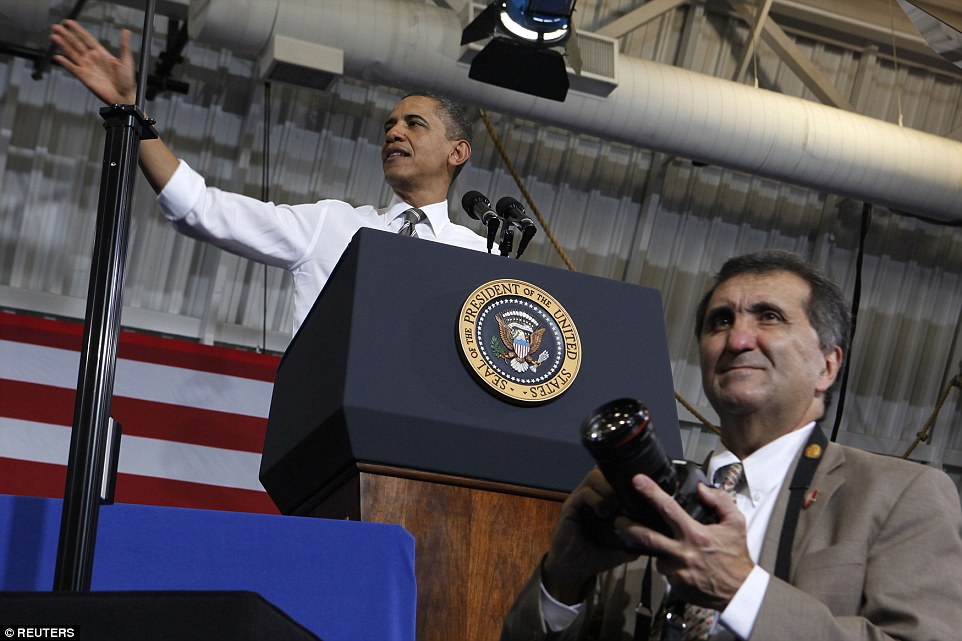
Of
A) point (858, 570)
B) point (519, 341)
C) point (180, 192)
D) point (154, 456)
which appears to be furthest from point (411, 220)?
point (154, 456)

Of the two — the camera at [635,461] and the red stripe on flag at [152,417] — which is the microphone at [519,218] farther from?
the red stripe on flag at [152,417]

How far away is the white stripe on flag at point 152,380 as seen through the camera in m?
4.73

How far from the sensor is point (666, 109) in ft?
18.8

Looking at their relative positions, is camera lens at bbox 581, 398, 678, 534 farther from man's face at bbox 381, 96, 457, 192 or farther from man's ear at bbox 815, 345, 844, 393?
man's face at bbox 381, 96, 457, 192

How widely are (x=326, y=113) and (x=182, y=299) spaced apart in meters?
1.25

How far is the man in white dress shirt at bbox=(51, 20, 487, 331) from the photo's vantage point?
2346 millimetres

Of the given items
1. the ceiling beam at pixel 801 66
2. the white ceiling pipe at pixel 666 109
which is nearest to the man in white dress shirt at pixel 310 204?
the white ceiling pipe at pixel 666 109

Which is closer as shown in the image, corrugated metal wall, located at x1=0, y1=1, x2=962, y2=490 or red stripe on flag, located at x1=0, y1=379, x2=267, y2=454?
red stripe on flag, located at x1=0, y1=379, x2=267, y2=454

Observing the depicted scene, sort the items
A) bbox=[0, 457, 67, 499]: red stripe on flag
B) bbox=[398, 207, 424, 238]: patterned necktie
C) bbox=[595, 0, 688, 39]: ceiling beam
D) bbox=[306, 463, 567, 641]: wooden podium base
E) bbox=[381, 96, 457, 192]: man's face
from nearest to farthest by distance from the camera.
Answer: bbox=[306, 463, 567, 641]: wooden podium base, bbox=[398, 207, 424, 238]: patterned necktie, bbox=[381, 96, 457, 192]: man's face, bbox=[0, 457, 67, 499]: red stripe on flag, bbox=[595, 0, 688, 39]: ceiling beam

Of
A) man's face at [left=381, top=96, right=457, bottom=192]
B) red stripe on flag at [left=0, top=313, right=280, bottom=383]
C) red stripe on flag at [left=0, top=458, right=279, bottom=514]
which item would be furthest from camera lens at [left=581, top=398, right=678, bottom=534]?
red stripe on flag at [left=0, top=313, right=280, bottom=383]

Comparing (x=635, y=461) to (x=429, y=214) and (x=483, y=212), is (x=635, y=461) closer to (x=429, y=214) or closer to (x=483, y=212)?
(x=483, y=212)

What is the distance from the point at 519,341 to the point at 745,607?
0.66 metres

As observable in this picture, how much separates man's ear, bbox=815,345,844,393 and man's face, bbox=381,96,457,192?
1.56m

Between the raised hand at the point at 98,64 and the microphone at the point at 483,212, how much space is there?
74 centimetres
